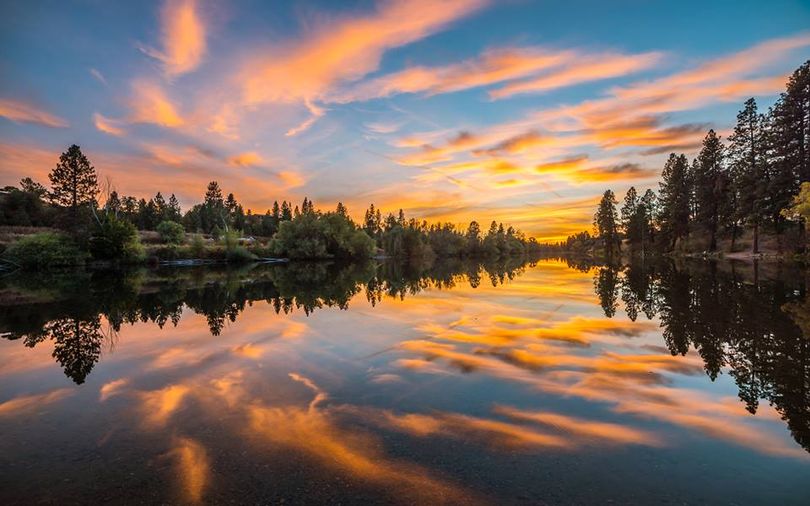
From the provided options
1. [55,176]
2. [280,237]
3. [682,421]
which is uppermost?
[55,176]

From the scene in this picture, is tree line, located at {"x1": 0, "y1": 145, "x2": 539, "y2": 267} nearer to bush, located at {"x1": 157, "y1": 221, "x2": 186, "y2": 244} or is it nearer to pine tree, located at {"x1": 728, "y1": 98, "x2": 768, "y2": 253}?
bush, located at {"x1": 157, "y1": 221, "x2": 186, "y2": 244}

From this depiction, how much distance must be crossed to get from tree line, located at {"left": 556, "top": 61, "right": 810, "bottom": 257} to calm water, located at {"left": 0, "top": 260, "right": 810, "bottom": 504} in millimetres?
36149

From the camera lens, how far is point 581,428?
6.53 m

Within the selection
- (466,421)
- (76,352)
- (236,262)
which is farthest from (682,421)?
(236,262)

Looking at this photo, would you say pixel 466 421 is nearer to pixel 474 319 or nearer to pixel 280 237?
pixel 474 319

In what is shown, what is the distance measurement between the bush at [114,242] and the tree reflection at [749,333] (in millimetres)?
62559

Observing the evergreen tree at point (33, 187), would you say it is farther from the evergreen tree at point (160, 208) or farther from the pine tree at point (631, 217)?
the pine tree at point (631, 217)

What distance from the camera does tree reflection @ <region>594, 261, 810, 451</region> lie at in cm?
773

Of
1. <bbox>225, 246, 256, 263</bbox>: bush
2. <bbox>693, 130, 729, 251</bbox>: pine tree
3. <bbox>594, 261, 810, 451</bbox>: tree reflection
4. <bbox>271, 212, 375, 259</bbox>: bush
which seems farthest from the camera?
<bbox>271, 212, 375, 259</bbox>: bush

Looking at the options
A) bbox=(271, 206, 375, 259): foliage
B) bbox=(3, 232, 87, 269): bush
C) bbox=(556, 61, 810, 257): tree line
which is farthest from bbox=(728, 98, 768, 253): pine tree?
bbox=(3, 232, 87, 269): bush

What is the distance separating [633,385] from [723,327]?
7.19 metres

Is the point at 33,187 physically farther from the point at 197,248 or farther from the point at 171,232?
the point at 197,248

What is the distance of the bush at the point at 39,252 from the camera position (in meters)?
52.4

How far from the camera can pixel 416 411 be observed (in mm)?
7348
